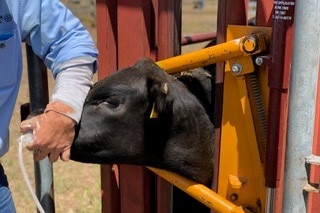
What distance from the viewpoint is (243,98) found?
2.41 metres

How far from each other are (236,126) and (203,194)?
29 cm

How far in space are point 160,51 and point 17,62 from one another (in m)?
0.72

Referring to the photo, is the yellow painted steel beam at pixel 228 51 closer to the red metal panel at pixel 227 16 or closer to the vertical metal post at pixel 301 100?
the red metal panel at pixel 227 16


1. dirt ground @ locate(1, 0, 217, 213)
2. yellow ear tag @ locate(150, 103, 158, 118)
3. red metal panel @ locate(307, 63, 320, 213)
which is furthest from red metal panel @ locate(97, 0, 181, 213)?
dirt ground @ locate(1, 0, 217, 213)

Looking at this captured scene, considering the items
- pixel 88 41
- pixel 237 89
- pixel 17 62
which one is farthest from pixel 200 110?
pixel 17 62

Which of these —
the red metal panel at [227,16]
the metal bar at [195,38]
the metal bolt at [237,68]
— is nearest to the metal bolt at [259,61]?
the metal bolt at [237,68]

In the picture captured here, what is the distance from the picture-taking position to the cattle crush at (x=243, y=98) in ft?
4.92

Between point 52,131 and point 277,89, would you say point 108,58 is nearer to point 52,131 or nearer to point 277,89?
point 52,131

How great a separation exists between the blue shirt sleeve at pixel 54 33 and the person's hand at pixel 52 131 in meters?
0.23

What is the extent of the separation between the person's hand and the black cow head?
0.49 meters

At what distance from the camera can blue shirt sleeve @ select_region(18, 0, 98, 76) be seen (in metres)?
2.32

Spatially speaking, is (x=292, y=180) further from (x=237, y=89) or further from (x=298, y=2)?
(x=237, y=89)

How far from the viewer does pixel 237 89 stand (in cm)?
245

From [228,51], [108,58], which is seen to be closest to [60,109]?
[228,51]
